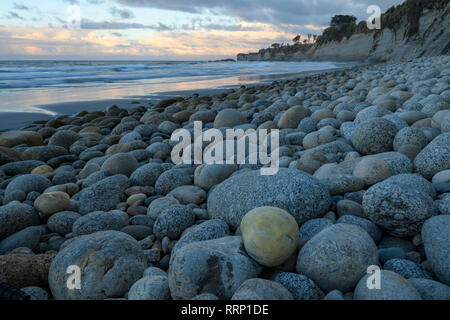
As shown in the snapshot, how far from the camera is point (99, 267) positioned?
5.77 feet

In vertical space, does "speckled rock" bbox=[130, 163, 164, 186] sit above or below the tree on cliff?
below

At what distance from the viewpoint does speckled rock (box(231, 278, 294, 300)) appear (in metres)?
1.35

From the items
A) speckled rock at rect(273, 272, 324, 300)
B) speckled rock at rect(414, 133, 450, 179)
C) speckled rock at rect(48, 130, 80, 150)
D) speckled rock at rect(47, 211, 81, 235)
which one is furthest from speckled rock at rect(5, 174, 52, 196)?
speckled rock at rect(414, 133, 450, 179)

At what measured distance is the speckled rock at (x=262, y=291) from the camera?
135 centimetres

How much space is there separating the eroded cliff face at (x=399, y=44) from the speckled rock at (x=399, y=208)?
67.7 feet

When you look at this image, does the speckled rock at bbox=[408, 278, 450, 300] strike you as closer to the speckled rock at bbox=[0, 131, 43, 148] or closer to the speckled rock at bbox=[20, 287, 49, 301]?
the speckled rock at bbox=[20, 287, 49, 301]

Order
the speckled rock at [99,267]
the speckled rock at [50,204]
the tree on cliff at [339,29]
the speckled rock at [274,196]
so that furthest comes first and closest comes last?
1. the tree on cliff at [339,29]
2. the speckled rock at [50,204]
3. the speckled rock at [274,196]
4. the speckled rock at [99,267]

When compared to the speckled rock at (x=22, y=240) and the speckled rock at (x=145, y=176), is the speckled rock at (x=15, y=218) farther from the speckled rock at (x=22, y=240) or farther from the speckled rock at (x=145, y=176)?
the speckled rock at (x=145, y=176)

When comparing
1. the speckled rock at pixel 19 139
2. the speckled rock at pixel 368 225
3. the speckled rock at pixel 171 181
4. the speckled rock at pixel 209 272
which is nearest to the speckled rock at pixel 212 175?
the speckled rock at pixel 171 181

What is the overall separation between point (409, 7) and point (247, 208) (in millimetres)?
30498

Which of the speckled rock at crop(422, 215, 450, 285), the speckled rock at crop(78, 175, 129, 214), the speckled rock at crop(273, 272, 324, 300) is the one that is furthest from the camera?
the speckled rock at crop(78, 175, 129, 214)

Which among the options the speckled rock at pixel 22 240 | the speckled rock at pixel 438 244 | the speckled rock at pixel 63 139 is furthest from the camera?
the speckled rock at pixel 63 139

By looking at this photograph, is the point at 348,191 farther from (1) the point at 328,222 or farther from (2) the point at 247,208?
(2) the point at 247,208

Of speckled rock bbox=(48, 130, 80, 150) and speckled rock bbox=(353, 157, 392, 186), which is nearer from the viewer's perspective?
speckled rock bbox=(353, 157, 392, 186)
